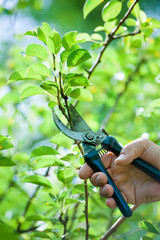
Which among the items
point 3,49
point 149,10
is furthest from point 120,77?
point 3,49

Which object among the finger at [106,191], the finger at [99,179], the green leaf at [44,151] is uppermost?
the green leaf at [44,151]

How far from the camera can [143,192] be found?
2.57 feet

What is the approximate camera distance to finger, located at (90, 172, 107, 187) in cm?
66

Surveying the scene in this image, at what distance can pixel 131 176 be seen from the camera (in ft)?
2.74

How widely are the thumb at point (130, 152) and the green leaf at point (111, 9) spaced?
376 millimetres

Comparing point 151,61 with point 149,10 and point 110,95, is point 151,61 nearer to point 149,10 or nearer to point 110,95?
point 110,95

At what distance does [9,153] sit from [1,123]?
0.20 meters

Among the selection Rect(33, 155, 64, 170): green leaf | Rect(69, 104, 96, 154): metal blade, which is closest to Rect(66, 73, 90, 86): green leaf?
Rect(69, 104, 96, 154): metal blade

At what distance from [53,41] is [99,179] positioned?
0.36 metres

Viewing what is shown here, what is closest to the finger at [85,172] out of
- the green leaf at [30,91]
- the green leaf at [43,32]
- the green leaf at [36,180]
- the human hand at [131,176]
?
the human hand at [131,176]

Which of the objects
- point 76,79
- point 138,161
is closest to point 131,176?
point 138,161

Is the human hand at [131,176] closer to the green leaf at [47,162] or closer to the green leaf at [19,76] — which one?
the green leaf at [47,162]

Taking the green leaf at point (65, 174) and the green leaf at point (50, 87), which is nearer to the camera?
the green leaf at point (50, 87)

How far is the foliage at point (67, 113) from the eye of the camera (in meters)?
0.66
